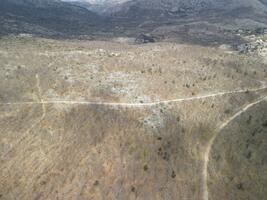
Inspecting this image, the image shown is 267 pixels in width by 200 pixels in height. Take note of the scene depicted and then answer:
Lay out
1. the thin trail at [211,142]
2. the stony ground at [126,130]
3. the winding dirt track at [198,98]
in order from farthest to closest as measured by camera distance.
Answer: the winding dirt track at [198,98] < the thin trail at [211,142] < the stony ground at [126,130]

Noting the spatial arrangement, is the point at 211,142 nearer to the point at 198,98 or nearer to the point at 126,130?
the point at 198,98

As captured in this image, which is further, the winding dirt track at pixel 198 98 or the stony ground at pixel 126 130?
the winding dirt track at pixel 198 98

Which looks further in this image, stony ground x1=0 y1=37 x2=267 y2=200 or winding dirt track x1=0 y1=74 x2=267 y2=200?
winding dirt track x1=0 y1=74 x2=267 y2=200

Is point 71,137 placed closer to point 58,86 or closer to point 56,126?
point 56,126

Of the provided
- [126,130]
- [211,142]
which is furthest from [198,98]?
[126,130]

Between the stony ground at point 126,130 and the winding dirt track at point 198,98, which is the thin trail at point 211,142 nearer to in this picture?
the winding dirt track at point 198,98

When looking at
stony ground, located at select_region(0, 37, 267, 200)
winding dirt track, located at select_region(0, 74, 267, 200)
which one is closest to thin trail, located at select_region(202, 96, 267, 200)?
winding dirt track, located at select_region(0, 74, 267, 200)

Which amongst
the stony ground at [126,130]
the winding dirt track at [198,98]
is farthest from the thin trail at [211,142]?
the stony ground at [126,130]

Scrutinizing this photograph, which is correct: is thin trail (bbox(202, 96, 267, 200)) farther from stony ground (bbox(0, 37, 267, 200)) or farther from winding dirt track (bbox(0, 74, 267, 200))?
stony ground (bbox(0, 37, 267, 200))

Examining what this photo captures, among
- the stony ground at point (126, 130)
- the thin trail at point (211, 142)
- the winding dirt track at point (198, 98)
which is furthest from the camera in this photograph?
the winding dirt track at point (198, 98)
